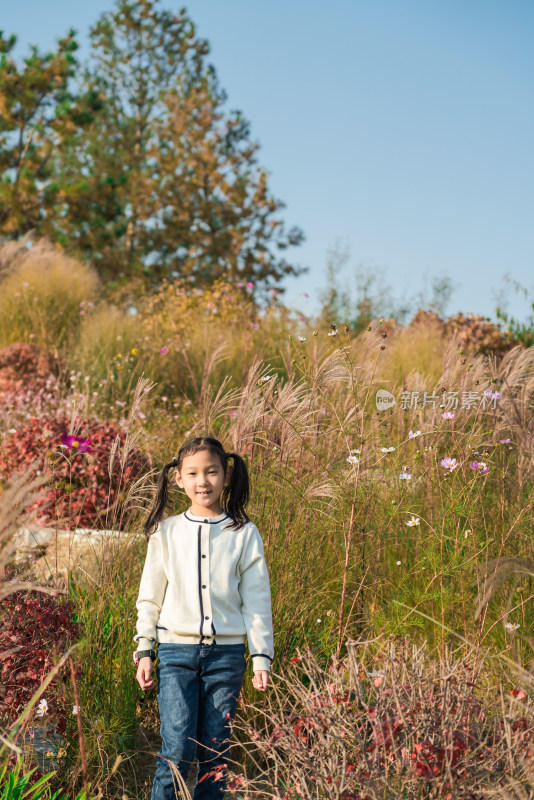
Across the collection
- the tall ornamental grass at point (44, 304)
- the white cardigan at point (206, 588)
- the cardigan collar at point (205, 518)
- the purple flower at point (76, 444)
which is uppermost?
the tall ornamental grass at point (44, 304)

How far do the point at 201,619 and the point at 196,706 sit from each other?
30 centimetres

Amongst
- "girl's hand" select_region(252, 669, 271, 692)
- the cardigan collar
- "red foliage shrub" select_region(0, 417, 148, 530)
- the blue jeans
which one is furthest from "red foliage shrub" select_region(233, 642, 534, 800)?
"red foliage shrub" select_region(0, 417, 148, 530)

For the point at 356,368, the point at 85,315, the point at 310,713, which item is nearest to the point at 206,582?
the point at 310,713

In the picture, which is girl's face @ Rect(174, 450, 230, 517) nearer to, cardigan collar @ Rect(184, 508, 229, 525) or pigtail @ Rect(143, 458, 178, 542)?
cardigan collar @ Rect(184, 508, 229, 525)

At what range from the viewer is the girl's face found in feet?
9.14

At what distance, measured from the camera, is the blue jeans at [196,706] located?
2.61 metres

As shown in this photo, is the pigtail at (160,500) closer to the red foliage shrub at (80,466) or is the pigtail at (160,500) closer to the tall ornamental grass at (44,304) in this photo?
the red foliage shrub at (80,466)

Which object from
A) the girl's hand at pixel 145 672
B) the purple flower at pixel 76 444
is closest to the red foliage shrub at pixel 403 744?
the girl's hand at pixel 145 672

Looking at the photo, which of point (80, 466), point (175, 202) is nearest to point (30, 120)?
point (175, 202)

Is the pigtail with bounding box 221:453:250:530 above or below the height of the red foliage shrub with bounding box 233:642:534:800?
above

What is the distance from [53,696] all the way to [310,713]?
1220mm

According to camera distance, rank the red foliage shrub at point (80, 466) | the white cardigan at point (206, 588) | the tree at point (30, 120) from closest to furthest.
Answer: the white cardigan at point (206, 588) < the red foliage shrub at point (80, 466) < the tree at point (30, 120)

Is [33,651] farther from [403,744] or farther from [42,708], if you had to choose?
[403,744]

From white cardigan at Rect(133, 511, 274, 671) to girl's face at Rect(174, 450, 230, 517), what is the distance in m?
0.08
